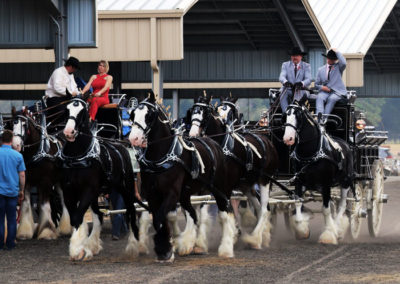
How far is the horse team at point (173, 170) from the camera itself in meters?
13.7

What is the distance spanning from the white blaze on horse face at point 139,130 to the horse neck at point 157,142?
305 mm

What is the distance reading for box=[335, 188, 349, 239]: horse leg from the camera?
657 inches

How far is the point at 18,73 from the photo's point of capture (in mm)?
36719

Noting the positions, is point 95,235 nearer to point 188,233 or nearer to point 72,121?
point 188,233

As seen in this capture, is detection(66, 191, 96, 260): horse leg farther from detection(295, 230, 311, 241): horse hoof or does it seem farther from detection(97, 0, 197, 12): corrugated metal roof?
detection(97, 0, 197, 12): corrugated metal roof

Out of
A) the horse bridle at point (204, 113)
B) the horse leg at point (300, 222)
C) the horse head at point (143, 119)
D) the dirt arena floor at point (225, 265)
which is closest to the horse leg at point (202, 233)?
the dirt arena floor at point (225, 265)

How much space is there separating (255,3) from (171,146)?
2098 cm

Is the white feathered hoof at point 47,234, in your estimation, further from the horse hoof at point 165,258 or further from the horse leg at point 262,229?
the horse hoof at point 165,258

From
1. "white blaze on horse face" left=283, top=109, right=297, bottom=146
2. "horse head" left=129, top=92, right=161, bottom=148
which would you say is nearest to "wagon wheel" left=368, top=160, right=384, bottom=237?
"white blaze on horse face" left=283, top=109, right=297, bottom=146

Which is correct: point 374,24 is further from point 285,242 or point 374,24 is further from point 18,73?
point 285,242

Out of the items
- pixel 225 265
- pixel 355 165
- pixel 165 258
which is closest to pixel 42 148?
pixel 165 258

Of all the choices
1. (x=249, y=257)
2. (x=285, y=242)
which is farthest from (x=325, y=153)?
(x=249, y=257)

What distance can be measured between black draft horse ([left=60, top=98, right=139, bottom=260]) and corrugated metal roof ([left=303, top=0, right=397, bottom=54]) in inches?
764

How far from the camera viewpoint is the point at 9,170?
1553cm
